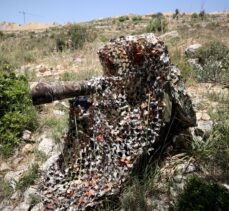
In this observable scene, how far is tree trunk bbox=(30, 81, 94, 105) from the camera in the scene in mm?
3076

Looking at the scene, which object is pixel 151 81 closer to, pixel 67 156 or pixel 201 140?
pixel 201 140

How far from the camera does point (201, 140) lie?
369 centimetres

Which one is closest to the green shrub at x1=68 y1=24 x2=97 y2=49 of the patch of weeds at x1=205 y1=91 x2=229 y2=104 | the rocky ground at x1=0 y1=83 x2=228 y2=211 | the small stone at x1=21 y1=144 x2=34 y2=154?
the rocky ground at x1=0 y1=83 x2=228 y2=211

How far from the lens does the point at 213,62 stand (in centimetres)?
656

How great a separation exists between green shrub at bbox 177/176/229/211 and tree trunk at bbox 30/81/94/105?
144cm

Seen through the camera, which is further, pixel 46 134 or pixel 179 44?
pixel 179 44

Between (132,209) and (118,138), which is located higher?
(118,138)

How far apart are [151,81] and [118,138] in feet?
2.30

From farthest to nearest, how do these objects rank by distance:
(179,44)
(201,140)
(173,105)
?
1. (179,44)
2. (201,140)
3. (173,105)

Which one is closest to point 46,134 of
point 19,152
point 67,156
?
point 19,152

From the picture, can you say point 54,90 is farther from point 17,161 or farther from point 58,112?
point 58,112

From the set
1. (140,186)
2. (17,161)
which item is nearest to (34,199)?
(17,161)

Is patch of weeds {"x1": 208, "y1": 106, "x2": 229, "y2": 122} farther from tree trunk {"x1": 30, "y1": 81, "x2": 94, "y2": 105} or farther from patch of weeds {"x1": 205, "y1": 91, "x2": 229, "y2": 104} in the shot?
tree trunk {"x1": 30, "y1": 81, "x2": 94, "y2": 105}

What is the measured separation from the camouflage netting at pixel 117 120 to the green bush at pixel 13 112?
5.13 feet
